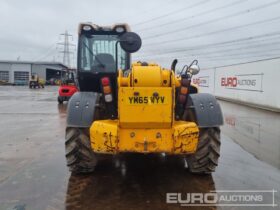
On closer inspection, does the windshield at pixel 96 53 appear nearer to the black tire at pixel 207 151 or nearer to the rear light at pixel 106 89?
the rear light at pixel 106 89

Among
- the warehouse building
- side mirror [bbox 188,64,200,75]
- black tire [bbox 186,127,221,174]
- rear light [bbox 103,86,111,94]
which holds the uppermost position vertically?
the warehouse building

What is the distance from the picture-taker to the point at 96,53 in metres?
8.18

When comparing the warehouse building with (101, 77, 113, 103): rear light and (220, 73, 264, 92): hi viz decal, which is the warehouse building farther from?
(101, 77, 113, 103): rear light

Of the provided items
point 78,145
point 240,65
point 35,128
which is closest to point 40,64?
point 240,65

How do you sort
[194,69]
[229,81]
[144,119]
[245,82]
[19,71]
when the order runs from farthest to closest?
[19,71] → [229,81] → [245,82] → [194,69] → [144,119]

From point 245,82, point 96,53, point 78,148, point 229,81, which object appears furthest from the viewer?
point 229,81

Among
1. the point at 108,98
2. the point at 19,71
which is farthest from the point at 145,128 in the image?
the point at 19,71

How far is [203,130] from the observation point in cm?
602

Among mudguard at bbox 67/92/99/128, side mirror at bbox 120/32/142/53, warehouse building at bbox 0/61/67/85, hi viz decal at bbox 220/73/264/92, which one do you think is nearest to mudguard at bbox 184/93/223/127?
side mirror at bbox 120/32/142/53

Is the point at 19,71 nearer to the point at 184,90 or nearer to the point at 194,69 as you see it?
the point at 194,69

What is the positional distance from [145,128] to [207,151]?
4.35 ft

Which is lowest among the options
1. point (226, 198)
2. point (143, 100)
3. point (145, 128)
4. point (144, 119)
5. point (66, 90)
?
point (226, 198)

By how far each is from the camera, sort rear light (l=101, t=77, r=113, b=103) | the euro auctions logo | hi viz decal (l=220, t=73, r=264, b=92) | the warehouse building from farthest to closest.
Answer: the warehouse building
hi viz decal (l=220, t=73, r=264, b=92)
rear light (l=101, t=77, r=113, b=103)
the euro auctions logo

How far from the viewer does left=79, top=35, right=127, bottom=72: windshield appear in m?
8.04
